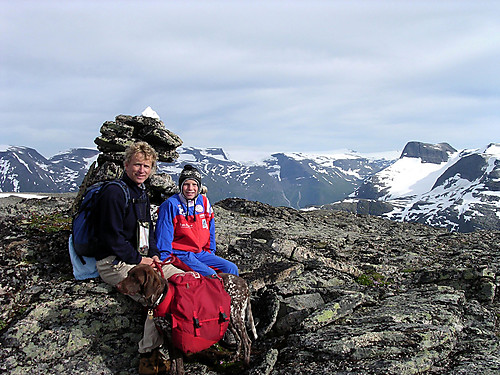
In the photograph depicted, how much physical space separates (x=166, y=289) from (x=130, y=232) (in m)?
2.21

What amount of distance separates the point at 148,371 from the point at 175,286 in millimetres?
2032

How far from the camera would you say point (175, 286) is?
324 inches

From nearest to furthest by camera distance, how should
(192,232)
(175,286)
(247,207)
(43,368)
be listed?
(43,368)
(175,286)
(192,232)
(247,207)

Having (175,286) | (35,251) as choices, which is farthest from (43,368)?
(35,251)

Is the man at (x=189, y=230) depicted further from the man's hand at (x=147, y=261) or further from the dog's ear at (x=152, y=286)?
the dog's ear at (x=152, y=286)

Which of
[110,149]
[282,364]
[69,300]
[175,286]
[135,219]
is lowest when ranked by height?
[282,364]

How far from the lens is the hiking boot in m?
7.90

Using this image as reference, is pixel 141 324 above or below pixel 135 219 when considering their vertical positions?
below

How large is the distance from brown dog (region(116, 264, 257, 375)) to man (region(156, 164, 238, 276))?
1.40m

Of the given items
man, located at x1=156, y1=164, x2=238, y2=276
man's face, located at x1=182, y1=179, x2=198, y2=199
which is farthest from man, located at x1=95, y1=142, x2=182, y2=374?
man's face, located at x1=182, y1=179, x2=198, y2=199

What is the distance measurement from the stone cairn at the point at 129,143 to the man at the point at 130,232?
14.8 m

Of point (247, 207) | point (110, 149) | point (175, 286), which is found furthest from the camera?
point (247, 207)

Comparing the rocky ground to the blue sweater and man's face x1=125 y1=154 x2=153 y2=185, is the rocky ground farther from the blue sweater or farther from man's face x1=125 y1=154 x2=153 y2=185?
man's face x1=125 y1=154 x2=153 y2=185

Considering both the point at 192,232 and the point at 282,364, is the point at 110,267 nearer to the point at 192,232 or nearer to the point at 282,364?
the point at 192,232
